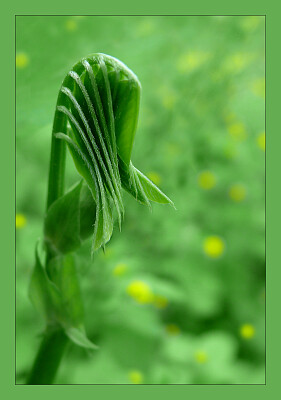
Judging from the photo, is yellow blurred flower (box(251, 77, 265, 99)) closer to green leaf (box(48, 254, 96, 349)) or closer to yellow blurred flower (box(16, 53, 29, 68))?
yellow blurred flower (box(16, 53, 29, 68))

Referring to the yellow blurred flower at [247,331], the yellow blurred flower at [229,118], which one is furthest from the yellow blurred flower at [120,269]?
the yellow blurred flower at [229,118]

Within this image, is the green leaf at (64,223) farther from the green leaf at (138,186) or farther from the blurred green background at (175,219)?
the blurred green background at (175,219)

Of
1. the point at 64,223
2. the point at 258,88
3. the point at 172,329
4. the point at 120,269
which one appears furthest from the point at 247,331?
the point at 258,88

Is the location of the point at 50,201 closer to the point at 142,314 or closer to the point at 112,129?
the point at 112,129

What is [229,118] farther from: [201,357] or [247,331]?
[201,357]

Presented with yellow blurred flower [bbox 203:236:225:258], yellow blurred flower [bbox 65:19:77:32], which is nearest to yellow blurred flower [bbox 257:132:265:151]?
yellow blurred flower [bbox 203:236:225:258]
